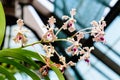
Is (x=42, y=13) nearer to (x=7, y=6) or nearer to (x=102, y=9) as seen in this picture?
(x=7, y=6)

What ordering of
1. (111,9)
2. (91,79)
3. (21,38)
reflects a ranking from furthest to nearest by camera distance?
(91,79)
(111,9)
(21,38)

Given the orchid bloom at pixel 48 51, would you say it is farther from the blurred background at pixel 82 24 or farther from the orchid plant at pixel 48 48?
the blurred background at pixel 82 24

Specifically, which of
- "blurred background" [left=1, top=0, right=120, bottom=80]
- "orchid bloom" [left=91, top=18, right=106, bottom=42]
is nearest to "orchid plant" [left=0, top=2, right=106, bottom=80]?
"orchid bloom" [left=91, top=18, right=106, bottom=42]

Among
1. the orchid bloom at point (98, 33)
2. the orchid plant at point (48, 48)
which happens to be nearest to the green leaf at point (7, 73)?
the orchid plant at point (48, 48)

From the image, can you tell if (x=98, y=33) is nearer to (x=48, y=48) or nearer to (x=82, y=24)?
(x=48, y=48)

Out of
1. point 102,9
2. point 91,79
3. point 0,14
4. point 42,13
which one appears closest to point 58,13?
point 42,13

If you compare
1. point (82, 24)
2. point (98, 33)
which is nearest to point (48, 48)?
point (98, 33)

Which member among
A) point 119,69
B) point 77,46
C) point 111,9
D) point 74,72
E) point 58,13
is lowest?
point 77,46

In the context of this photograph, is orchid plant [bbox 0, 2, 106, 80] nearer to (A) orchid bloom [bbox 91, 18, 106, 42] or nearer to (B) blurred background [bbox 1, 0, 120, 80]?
(A) orchid bloom [bbox 91, 18, 106, 42]
